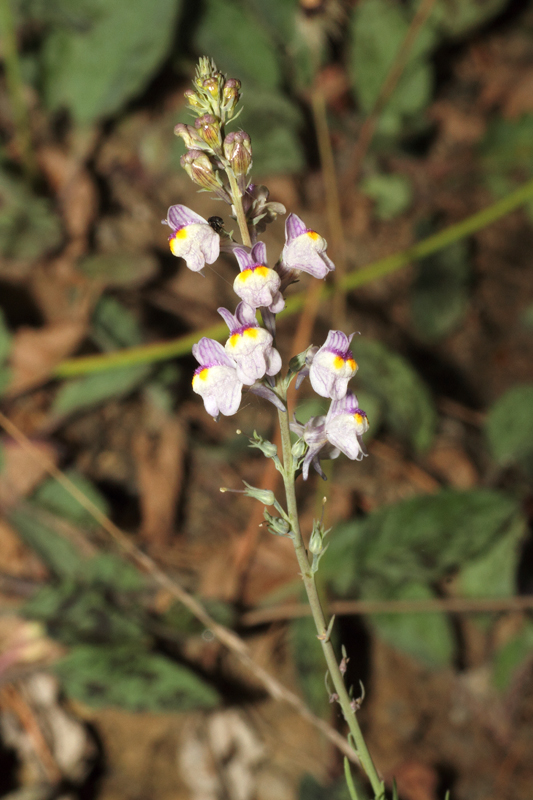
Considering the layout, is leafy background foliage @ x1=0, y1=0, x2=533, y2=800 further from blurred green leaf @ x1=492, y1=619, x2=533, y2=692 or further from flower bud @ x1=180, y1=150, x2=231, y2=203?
flower bud @ x1=180, y1=150, x2=231, y2=203

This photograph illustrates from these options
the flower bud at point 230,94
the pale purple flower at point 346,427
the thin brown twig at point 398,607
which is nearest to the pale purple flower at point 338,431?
the pale purple flower at point 346,427

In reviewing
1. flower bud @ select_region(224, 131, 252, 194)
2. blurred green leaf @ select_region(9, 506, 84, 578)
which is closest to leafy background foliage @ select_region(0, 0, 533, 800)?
blurred green leaf @ select_region(9, 506, 84, 578)

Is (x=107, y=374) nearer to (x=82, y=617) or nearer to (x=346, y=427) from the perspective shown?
(x=82, y=617)

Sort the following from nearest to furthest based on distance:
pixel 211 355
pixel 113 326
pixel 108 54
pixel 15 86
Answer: pixel 211 355 → pixel 113 326 → pixel 15 86 → pixel 108 54

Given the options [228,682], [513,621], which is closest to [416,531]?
[513,621]

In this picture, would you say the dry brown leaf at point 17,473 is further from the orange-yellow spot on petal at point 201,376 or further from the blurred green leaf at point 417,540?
the orange-yellow spot on petal at point 201,376

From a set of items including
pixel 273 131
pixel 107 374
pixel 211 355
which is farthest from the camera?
pixel 273 131

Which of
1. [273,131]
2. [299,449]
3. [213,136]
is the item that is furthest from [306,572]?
[273,131]

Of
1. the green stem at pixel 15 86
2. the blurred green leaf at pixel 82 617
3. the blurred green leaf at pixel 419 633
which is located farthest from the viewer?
the green stem at pixel 15 86
